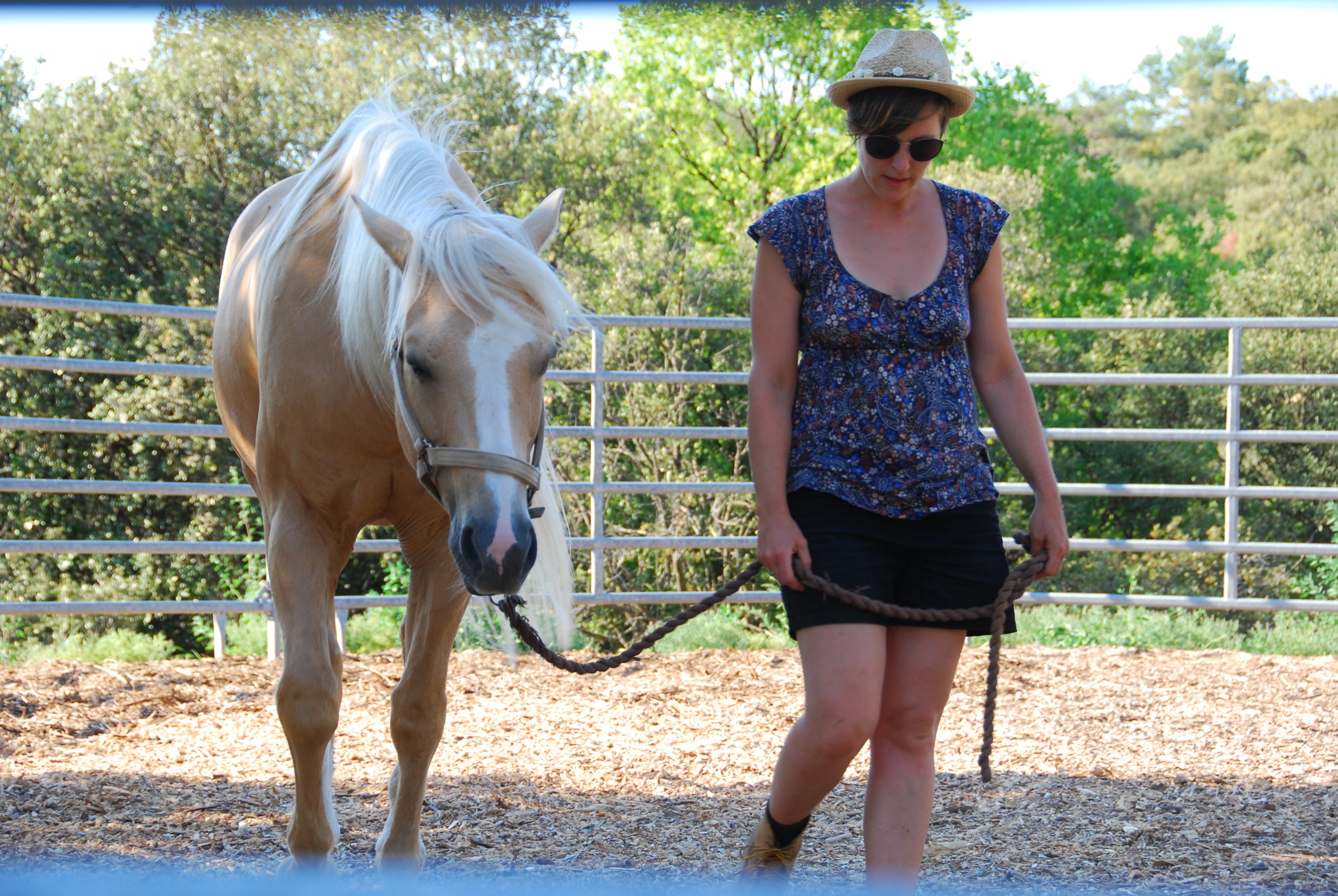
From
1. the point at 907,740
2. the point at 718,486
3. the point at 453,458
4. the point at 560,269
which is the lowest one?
the point at 907,740

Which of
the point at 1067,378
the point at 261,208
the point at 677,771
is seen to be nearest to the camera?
the point at 261,208

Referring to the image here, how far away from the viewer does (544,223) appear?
228 centimetres

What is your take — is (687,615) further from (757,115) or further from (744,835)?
(757,115)

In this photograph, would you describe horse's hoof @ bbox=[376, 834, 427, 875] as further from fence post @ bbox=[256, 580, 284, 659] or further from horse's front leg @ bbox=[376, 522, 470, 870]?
fence post @ bbox=[256, 580, 284, 659]

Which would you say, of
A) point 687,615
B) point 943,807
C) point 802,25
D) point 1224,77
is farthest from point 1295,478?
point 1224,77

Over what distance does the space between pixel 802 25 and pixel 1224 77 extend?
143ft

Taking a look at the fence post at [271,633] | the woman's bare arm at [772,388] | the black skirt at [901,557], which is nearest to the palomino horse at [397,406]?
the woman's bare arm at [772,388]

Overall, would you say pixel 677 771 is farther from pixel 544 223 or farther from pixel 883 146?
pixel 883 146

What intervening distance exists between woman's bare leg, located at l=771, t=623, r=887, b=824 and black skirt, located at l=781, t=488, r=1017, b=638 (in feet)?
0.12

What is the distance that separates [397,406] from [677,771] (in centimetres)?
185

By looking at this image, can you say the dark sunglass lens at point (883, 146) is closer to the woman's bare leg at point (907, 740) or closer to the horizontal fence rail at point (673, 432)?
the woman's bare leg at point (907, 740)

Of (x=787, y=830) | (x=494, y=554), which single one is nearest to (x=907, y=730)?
(x=787, y=830)

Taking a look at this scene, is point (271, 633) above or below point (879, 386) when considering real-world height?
below

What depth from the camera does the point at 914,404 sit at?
191 cm
